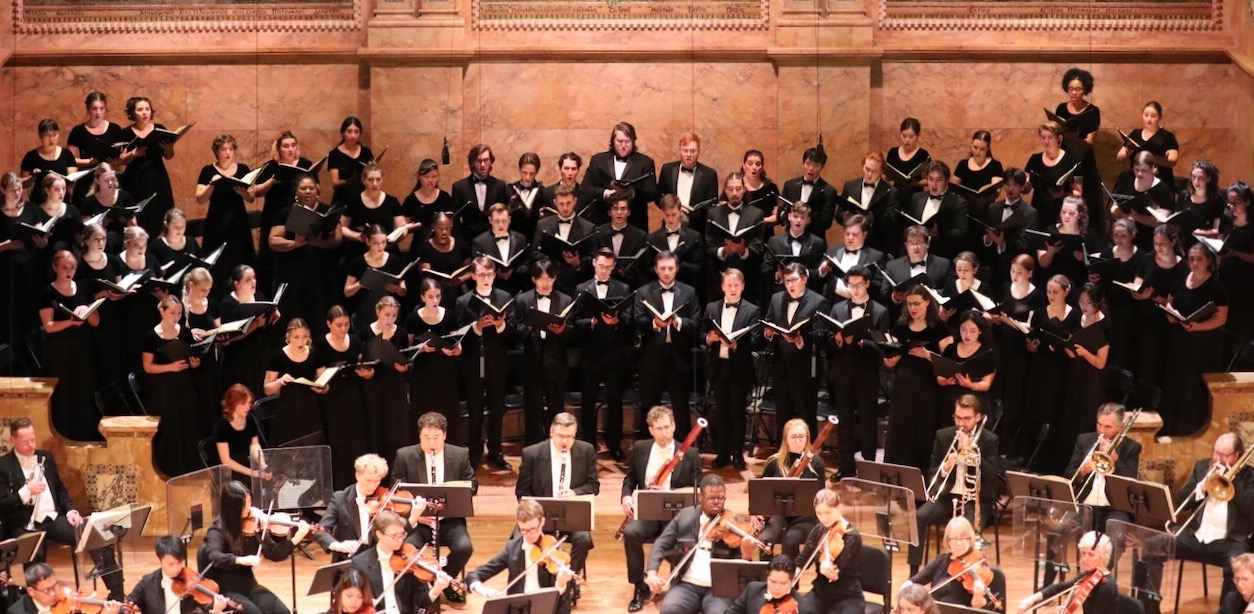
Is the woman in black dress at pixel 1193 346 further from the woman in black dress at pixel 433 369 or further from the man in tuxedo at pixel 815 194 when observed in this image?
the woman in black dress at pixel 433 369

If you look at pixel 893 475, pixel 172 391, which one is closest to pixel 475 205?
pixel 172 391

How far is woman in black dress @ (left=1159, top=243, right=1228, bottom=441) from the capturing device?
8.34m

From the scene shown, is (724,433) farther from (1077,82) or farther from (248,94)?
(248,94)

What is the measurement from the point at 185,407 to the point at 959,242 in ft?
13.0

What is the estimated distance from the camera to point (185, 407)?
826 centimetres

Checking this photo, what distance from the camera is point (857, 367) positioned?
332 inches

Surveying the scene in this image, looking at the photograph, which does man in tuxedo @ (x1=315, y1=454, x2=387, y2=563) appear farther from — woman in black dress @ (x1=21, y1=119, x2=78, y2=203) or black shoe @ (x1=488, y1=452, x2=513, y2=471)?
woman in black dress @ (x1=21, y1=119, x2=78, y2=203)

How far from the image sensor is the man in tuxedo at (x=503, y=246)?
29.0 ft

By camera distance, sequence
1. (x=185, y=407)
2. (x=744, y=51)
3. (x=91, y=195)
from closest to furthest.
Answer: (x=185, y=407) → (x=91, y=195) → (x=744, y=51)

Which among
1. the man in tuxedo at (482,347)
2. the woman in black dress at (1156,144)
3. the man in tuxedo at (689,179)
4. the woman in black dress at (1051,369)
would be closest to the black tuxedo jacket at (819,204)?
the man in tuxedo at (689,179)

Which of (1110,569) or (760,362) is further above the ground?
(760,362)

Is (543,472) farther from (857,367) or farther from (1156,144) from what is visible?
(1156,144)

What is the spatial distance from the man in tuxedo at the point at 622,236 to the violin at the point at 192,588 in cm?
296

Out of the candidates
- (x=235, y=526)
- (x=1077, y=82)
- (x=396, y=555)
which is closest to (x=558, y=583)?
(x=396, y=555)
